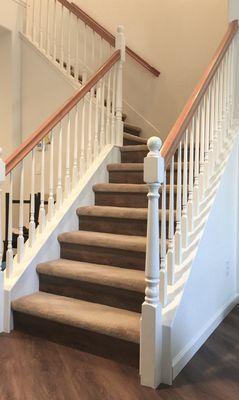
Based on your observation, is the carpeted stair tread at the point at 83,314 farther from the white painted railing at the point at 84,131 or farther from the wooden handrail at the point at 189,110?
the wooden handrail at the point at 189,110

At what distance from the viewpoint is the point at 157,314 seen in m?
1.90

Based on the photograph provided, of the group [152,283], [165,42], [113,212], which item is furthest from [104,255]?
[165,42]

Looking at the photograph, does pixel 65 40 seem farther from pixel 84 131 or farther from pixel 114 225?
pixel 114 225

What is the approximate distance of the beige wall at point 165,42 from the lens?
442 cm

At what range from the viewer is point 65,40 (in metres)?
4.99

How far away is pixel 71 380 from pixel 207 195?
1.45 m

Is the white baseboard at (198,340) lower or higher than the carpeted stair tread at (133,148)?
lower

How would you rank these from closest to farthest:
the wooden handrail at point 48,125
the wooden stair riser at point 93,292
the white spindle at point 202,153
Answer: the wooden stair riser at point 93,292 < the white spindle at point 202,153 < the wooden handrail at point 48,125

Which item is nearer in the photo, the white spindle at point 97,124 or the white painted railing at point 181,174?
the white painted railing at point 181,174

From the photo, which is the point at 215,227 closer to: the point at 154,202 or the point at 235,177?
the point at 235,177

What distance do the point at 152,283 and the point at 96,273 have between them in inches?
29.0

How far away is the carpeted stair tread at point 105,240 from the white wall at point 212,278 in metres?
0.46

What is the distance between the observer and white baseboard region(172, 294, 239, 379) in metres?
2.02

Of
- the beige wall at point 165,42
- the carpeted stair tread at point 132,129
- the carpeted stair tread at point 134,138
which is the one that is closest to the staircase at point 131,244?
the carpeted stair tread at point 134,138
